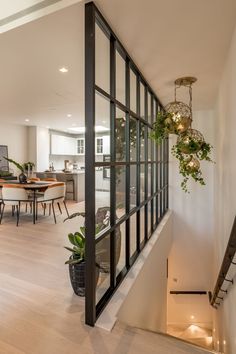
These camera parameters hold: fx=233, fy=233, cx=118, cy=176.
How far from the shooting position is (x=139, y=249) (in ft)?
10.1

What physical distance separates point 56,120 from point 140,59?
4.76 metres

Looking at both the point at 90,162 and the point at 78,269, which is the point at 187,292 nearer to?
the point at 78,269

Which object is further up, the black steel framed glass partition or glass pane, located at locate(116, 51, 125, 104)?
glass pane, located at locate(116, 51, 125, 104)

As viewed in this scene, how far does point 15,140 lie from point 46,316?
22.9ft

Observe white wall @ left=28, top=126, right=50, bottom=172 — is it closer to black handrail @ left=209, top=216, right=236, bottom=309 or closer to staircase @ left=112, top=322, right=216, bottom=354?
black handrail @ left=209, top=216, right=236, bottom=309

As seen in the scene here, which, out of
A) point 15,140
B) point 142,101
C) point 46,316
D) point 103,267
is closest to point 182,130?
point 142,101

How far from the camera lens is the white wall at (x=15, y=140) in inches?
294

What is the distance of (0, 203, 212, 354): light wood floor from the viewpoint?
158 cm

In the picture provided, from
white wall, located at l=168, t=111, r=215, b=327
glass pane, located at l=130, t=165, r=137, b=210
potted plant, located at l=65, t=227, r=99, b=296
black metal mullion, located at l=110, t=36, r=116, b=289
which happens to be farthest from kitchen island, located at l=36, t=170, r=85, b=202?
black metal mullion, located at l=110, t=36, r=116, b=289

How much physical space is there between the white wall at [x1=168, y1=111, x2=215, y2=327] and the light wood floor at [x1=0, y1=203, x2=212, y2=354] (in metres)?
3.36

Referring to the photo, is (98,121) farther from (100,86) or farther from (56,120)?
(56,120)

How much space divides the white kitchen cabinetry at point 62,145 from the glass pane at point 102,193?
7.16 metres

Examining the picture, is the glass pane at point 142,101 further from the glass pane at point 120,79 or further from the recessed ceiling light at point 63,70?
the recessed ceiling light at point 63,70

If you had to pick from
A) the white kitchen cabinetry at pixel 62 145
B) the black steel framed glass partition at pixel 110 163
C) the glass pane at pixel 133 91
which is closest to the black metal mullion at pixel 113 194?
the black steel framed glass partition at pixel 110 163
